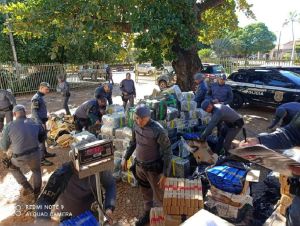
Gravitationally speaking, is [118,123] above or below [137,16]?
below

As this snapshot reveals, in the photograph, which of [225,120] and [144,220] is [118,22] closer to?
[225,120]

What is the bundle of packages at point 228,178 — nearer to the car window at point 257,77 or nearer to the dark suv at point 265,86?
the dark suv at point 265,86

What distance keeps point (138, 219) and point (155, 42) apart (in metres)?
7.04

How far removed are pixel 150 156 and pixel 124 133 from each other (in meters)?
1.72

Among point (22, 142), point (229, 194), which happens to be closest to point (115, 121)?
point (22, 142)

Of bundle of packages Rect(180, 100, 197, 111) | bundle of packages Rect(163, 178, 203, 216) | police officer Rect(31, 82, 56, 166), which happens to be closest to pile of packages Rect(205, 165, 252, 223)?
bundle of packages Rect(163, 178, 203, 216)

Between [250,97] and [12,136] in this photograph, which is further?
[250,97]

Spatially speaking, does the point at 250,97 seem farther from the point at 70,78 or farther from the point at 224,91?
the point at 70,78

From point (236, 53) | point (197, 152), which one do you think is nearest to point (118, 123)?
point (197, 152)

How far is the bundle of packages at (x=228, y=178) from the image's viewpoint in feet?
14.4

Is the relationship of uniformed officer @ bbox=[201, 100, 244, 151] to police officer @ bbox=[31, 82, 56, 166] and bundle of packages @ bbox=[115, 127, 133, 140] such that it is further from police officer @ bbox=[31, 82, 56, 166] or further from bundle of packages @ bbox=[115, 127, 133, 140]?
police officer @ bbox=[31, 82, 56, 166]

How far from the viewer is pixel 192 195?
4004 mm

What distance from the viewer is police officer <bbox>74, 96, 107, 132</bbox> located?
7.06 m

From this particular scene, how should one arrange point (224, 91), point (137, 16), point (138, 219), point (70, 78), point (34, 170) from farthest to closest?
1. point (70, 78)
2. point (137, 16)
3. point (224, 91)
4. point (34, 170)
5. point (138, 219)
